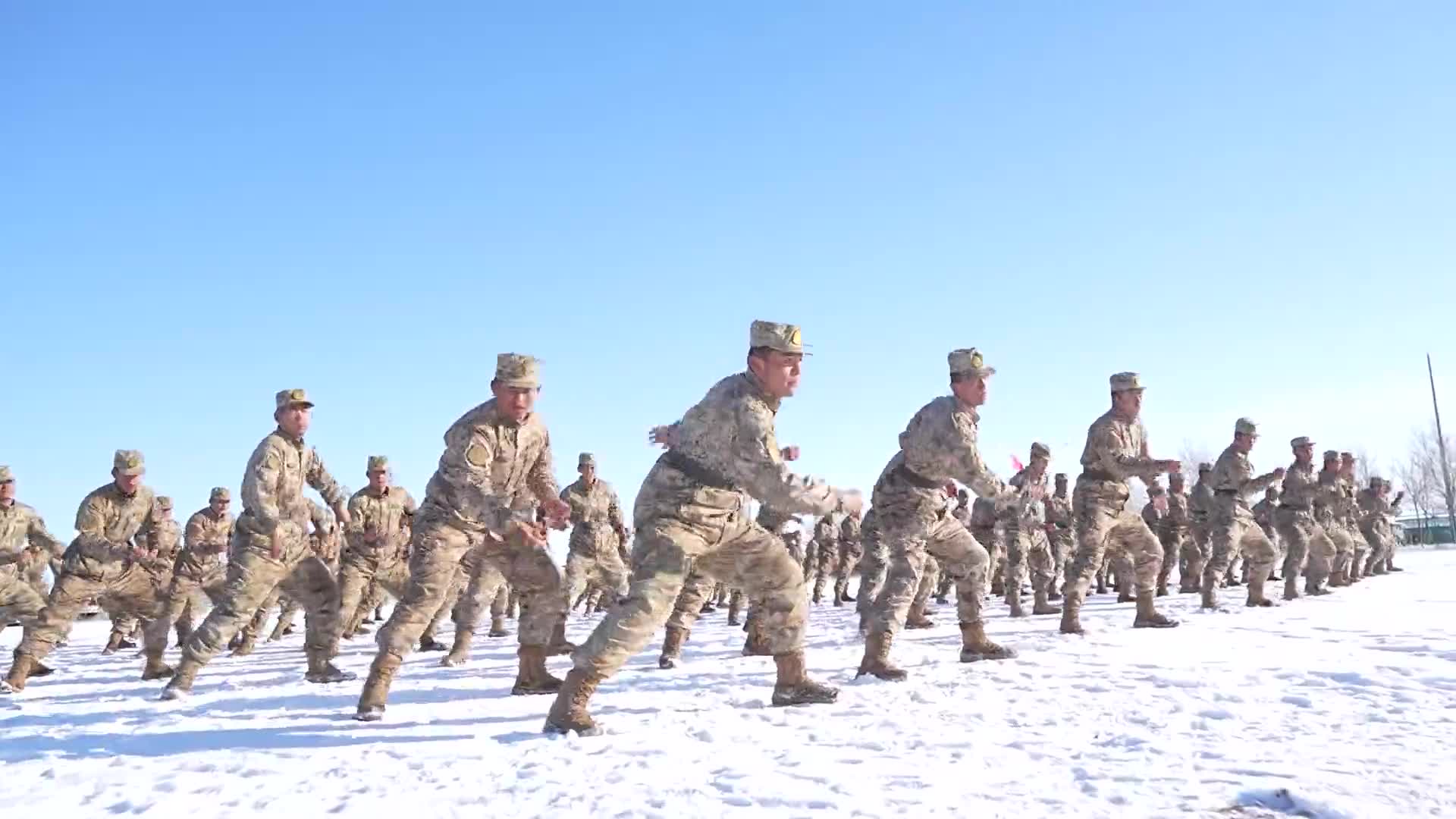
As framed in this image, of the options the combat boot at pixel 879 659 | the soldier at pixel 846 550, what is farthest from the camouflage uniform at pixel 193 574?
the soldier at pixel 846 550

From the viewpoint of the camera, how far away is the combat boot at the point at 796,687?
5.75 metres

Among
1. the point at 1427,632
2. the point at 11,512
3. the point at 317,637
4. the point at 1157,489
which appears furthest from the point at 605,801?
the point at 11,512

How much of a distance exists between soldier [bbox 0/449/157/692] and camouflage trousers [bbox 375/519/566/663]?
5085 mm

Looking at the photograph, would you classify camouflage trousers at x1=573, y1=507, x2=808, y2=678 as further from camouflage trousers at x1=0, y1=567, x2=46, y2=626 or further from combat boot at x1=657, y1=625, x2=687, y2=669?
camouflage trousers at x1=0, y1=567, x2=46, y2=626

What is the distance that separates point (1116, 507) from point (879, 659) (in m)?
3.74

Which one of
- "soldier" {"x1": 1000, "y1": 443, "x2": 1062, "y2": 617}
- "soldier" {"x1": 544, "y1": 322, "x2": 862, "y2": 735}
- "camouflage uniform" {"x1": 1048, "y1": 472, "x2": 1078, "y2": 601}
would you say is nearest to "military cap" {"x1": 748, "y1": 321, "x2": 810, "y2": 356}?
"soldier" {"x1": 544, "y1": 322, "x2": 862, "y2": 735}

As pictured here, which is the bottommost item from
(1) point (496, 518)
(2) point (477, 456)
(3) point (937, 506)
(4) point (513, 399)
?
(1) point (496, 518)

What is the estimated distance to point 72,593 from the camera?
9.81m

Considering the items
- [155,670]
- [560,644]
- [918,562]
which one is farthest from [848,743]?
[155,670]

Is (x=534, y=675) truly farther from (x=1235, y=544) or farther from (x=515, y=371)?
(x=1235, y=544)

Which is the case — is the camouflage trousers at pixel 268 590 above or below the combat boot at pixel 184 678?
above

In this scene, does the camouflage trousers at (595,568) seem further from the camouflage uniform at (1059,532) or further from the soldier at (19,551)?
the camouflage uniform at (1059,532)

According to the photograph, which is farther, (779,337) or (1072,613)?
(1072,613)

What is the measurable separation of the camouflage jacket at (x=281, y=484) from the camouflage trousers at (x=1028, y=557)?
28.6 feet
